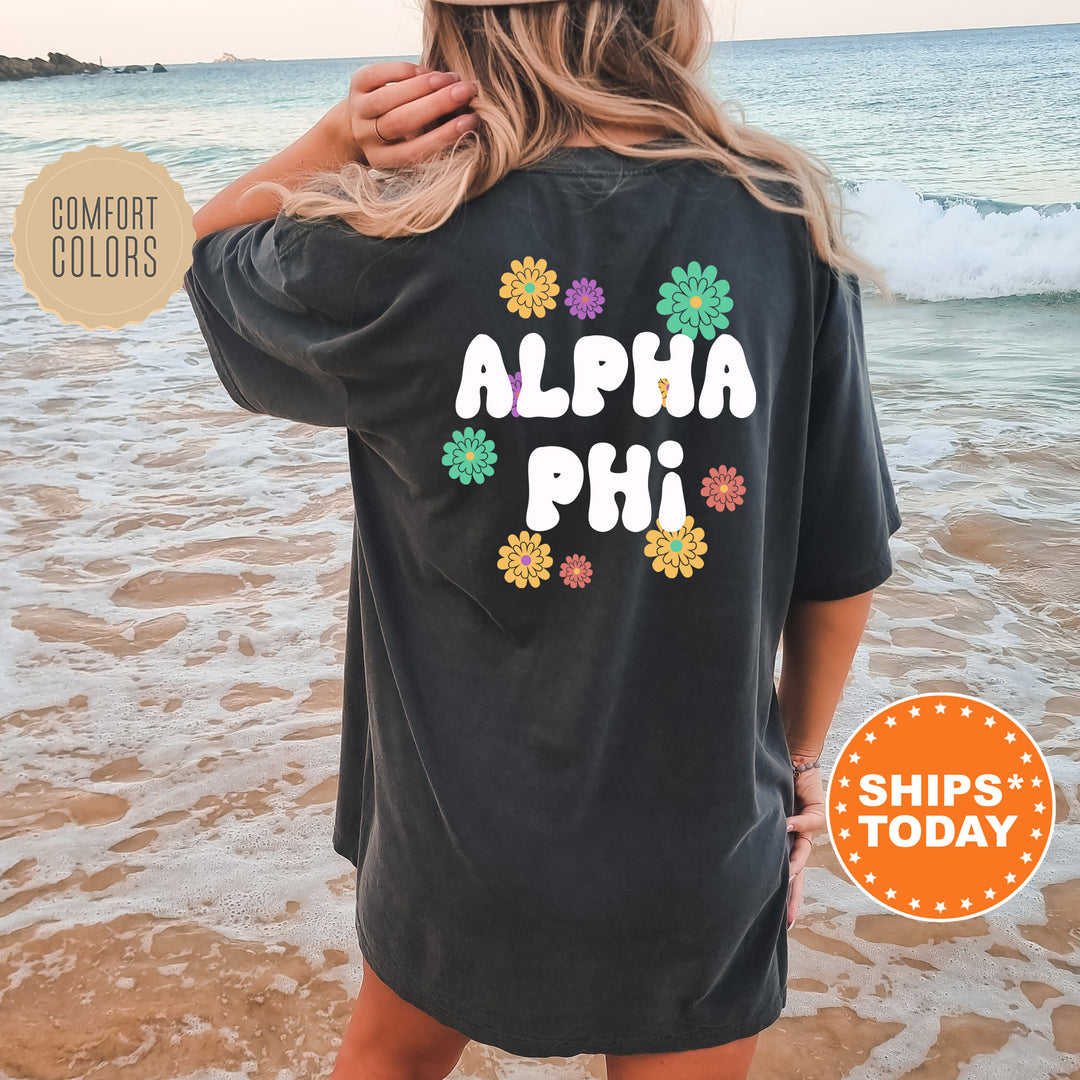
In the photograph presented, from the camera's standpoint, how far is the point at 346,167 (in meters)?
1.06

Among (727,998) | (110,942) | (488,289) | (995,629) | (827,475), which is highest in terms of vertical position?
(488,289)

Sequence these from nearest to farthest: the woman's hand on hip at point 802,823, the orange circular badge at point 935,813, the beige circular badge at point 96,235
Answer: the woman's hand on hip at point 802,823 < the beige circular badge at point 96,235 < the orange circular badge at point 935,813

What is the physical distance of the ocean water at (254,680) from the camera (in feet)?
7.80

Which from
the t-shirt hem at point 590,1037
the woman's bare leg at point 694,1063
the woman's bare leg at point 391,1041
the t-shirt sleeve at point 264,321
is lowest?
Answer: the woman's bare leg at point 391,1041

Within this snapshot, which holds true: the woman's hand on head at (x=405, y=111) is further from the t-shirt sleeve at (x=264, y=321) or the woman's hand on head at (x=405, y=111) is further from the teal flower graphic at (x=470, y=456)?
the teal flower graphic at (x=470, y=456)

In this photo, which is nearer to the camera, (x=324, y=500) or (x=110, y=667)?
(x=110, y=667)

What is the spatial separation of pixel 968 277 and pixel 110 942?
35.3ft

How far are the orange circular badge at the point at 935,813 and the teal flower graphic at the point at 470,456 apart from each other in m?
1.57

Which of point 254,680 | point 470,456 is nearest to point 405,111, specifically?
point 470,456

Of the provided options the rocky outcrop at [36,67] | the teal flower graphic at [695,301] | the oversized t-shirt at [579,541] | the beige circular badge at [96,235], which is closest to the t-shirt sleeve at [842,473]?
the oversized t-shirt at [579,541]

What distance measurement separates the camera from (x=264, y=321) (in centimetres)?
107

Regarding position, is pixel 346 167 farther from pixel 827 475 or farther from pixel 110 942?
pixel 110 942

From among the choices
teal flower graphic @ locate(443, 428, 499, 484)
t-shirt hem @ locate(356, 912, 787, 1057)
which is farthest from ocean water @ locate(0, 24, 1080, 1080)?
t-shirt hem @ locate(356, 912, 787, 1057)

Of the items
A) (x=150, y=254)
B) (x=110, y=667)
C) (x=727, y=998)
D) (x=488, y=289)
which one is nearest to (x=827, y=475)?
(x=488, y=289)
